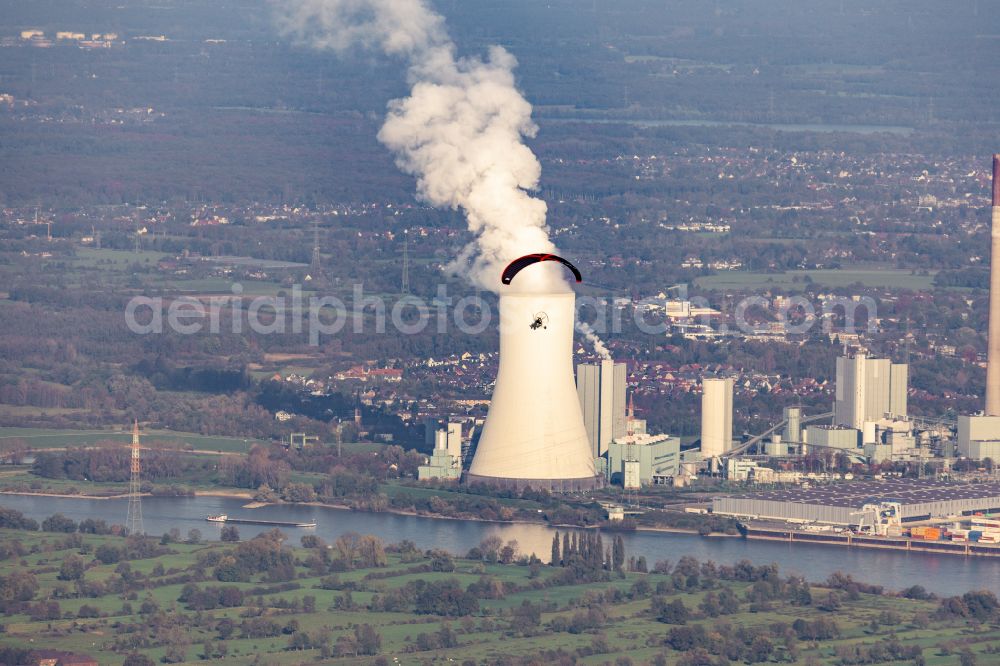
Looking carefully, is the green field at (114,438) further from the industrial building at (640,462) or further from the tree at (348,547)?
the tree at (348,547)

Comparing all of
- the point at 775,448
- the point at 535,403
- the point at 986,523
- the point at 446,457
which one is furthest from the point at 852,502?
the point at 446,457

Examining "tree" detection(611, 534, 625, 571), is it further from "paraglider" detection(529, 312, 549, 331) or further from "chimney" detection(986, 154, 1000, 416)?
"chimney" detection(986, 154, 1000, 416)

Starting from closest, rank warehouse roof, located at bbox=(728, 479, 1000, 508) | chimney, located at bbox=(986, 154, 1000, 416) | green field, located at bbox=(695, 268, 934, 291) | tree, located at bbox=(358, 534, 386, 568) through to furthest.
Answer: tree, located at bbox=(358, 534, 386, 568) < warehouse roof, located at bbox=(728, 479, 1000, 508) < chimney, located at bbox=(986, 154, 1000, 416) < green field, located at bbox=(695, 268, 934, 291)

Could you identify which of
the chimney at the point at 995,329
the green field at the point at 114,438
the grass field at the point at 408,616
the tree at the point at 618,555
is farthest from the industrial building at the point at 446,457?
the chimney at the point at 995,329

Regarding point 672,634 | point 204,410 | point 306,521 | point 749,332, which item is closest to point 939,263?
point 749,332

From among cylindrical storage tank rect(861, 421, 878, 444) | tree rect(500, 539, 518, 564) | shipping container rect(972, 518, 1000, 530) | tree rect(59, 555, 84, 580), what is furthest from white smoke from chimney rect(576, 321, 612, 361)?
tree rect(59, 555, 84, 580)
